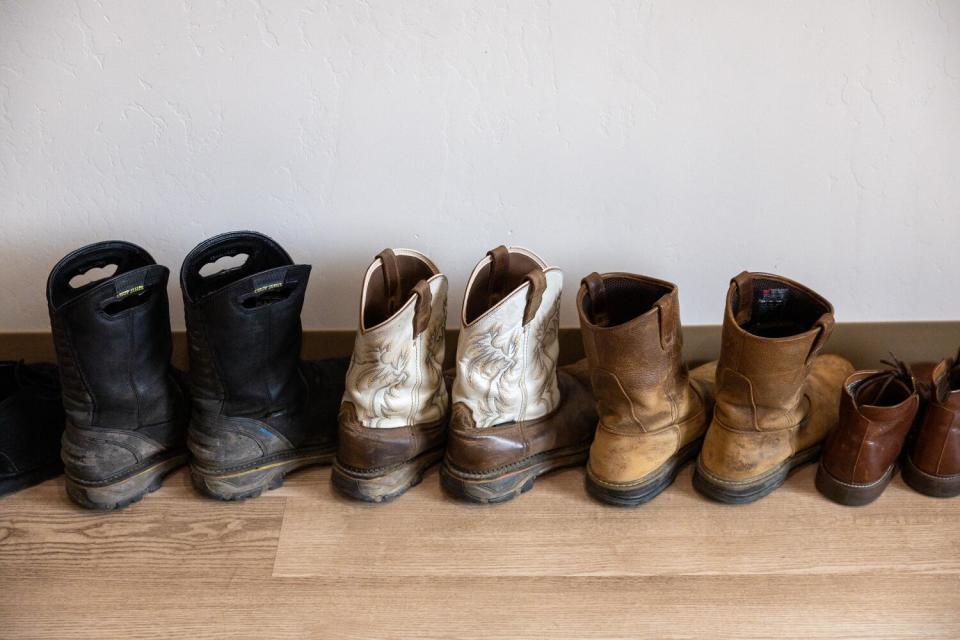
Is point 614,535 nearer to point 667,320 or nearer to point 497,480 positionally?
point 497,480

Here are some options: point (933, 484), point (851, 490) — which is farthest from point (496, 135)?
point (933, 484)

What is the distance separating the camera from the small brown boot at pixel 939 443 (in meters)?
1.35

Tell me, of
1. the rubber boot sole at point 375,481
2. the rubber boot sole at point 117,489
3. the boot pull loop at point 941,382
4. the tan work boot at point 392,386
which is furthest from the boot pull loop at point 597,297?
the rubber boot sole at point 117,489

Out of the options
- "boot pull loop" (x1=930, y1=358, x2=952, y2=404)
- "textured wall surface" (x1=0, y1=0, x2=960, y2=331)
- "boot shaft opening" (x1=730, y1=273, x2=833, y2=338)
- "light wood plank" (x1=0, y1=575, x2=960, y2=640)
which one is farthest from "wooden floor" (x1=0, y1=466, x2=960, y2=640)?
"textured wall surface" (x1=0, y1=0, x2=960, y2=331)

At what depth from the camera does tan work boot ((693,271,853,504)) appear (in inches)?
51.1

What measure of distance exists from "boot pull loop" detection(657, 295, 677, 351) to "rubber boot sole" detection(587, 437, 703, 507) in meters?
0.23

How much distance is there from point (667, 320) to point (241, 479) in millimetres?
775

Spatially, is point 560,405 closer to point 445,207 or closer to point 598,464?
point 598,464

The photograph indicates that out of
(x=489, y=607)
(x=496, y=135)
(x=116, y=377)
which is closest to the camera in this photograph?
(x=489, y=607)

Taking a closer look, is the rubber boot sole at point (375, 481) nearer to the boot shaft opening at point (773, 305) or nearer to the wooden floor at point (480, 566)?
the wooden floor at point (480, 566)

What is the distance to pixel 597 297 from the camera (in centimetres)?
139

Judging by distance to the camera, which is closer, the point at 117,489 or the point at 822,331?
the point at 822,331

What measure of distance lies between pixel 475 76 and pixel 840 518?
97 centimetres

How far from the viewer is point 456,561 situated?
1.31m
